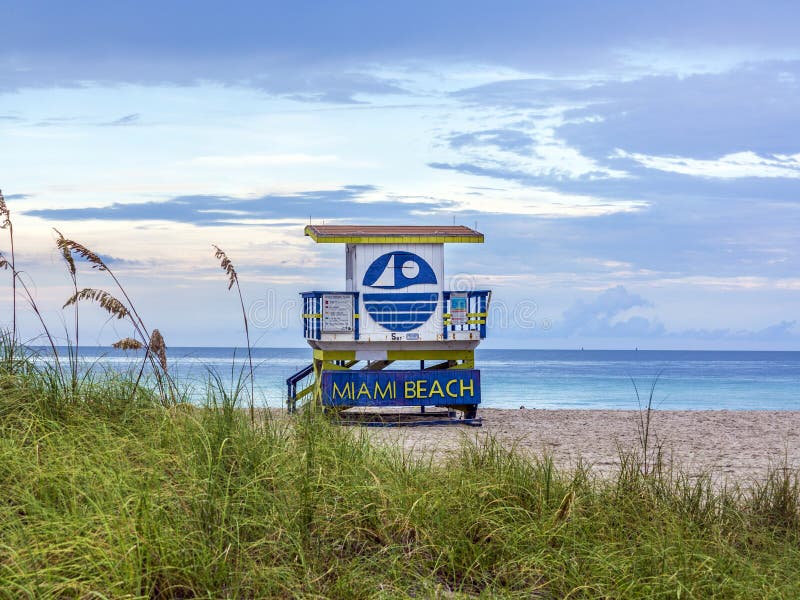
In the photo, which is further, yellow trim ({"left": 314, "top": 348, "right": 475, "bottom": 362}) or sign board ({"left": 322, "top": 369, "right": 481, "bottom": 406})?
yellow trim ({"left": 314, "top": 348, "right": 475, "bottom": 362})

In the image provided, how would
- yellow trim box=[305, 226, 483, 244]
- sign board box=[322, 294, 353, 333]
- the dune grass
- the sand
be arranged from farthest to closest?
sign board box=[322, 294, 353, 333]
yellow trim box=[305, 226, 483, 244]
the sand
the dune grass

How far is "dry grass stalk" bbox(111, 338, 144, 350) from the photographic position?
6936mm

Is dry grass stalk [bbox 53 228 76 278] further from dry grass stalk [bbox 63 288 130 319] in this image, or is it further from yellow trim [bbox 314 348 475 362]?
yellow trim [bbox 314 348 475 362]

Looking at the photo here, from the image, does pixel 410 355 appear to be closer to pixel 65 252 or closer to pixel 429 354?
pixel 429 354

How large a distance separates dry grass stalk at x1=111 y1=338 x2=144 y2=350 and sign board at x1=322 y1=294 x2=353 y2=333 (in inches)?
366

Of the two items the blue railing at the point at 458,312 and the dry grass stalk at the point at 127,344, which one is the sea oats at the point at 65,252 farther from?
the blue railing at the point at 458,312

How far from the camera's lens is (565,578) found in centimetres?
494

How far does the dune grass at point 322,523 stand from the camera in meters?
4.61

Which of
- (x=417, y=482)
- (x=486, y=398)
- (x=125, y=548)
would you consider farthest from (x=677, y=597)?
(x=486, y=398)

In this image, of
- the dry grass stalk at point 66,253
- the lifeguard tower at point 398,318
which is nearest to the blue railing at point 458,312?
the lifeguard tower at point 398,318

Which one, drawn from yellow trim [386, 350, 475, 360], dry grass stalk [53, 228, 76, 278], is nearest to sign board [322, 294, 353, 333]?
yellow trim [386, 350, 475, 360]

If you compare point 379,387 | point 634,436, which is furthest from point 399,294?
point 634,436

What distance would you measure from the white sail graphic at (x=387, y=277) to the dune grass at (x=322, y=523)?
9.49 metres

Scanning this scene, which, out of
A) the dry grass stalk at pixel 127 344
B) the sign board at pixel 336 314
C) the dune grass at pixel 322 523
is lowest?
the dune grass at pixel 322 523
